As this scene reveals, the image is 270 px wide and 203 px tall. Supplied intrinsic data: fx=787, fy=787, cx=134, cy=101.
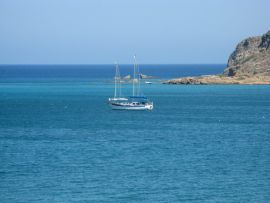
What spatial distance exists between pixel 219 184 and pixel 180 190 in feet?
9.41

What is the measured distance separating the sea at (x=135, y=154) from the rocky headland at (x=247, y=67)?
65712mm

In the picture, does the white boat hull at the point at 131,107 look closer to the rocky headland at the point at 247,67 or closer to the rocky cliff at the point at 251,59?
the rocky headland at the point at 247,67

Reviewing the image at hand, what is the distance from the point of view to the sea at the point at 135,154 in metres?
44.5

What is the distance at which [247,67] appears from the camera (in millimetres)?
181125

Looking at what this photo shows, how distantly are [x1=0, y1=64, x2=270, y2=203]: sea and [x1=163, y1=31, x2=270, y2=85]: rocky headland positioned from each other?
65.7m

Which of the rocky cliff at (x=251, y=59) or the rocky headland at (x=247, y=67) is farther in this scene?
the rocky cliff at (x=251, y=59)

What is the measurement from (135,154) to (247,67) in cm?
12618

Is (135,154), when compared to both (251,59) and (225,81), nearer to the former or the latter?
(225,81)

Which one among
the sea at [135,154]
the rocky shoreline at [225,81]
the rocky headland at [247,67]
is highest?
the rocky headland at [247,67]

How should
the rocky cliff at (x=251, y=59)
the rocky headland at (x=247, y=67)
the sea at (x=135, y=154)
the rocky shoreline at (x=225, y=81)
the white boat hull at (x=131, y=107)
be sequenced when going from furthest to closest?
the rocky cliff at (x=251, y=59) → the rocky headland at (x=247, y=67) → the rocky shoreline at (x=225, y=81) → the white boat hull at (x=131, y=107) → the sea at (x=135, y=154)

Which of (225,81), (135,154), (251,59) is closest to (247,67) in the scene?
(251,59)

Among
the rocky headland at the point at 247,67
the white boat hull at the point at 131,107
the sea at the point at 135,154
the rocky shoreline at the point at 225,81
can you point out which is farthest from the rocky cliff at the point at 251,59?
the white boat hull at the point at 131,107

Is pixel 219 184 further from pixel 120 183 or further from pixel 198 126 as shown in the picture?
pixel 198 126

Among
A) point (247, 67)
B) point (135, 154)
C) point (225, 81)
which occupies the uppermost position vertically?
point (247, 67)
